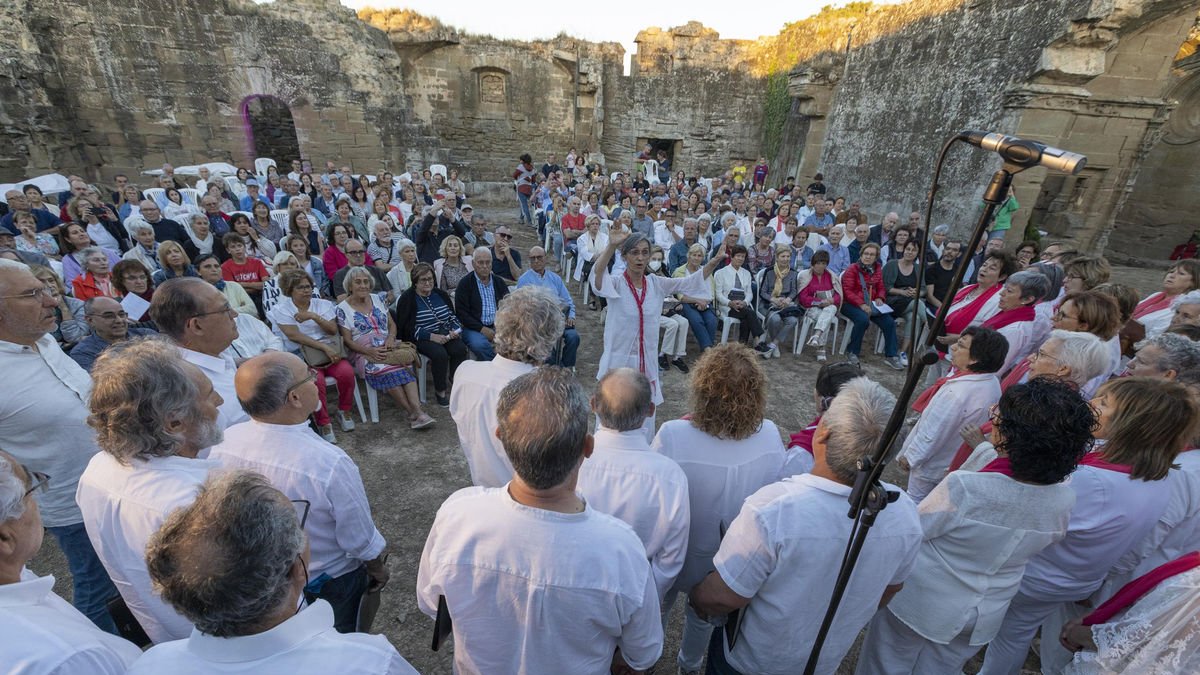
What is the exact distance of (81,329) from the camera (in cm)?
377

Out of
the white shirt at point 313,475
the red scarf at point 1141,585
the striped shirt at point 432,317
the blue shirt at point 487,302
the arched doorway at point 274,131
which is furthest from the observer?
the arched doorway at point 274,131

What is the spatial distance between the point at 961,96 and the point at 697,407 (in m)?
10.6

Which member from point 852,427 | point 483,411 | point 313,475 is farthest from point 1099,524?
point 313,475

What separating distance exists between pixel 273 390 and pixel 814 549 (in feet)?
5.84

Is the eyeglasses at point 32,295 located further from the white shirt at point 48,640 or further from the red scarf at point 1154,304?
the red scarf at point 1154,304

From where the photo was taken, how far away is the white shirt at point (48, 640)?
2.90ft

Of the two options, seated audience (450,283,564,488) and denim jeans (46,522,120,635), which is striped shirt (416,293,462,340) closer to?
seated audience (450,283,564,488)

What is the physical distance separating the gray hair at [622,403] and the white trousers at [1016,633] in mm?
1713

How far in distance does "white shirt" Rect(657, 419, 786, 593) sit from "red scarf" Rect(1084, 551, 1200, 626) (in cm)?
102

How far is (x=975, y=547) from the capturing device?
5.32 feet

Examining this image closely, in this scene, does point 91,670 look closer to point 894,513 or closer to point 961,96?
point 894,513

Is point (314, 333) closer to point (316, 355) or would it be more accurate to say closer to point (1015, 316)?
point (316, 355)

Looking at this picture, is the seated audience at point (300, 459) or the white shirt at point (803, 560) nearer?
the white shirt at point (803, 560)

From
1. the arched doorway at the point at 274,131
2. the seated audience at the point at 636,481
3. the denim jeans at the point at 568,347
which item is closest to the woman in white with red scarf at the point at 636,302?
the denim jeans at the point at 568,347
